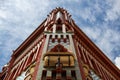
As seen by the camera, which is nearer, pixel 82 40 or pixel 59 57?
pixel 59 57

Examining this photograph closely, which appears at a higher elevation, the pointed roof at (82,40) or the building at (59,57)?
the pointed roof at (82,40)

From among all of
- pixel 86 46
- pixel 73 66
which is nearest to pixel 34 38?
pixel 86 46

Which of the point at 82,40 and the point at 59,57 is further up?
the point at 82,40

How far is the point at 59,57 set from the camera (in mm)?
16953

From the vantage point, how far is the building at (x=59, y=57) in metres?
16.3

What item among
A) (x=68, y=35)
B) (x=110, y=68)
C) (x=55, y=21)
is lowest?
(x=68, y=35)

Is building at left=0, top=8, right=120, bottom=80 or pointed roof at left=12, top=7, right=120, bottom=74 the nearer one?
building at left=0, top=8, right=120, bottom=80

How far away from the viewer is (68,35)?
24.3 metres

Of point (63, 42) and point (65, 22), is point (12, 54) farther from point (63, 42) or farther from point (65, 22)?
point (63, 42)

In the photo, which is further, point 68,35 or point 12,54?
point 12,54

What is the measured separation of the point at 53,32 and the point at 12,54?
8.38m

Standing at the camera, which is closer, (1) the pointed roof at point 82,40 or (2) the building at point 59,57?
(2) the building at point 59,57

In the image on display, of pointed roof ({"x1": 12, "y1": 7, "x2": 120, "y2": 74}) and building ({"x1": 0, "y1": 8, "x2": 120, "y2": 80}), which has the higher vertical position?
pointed roof ({"x1": 12, "y1": 7, "x2": 120, "y2": 74})

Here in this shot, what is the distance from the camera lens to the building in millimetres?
16266
